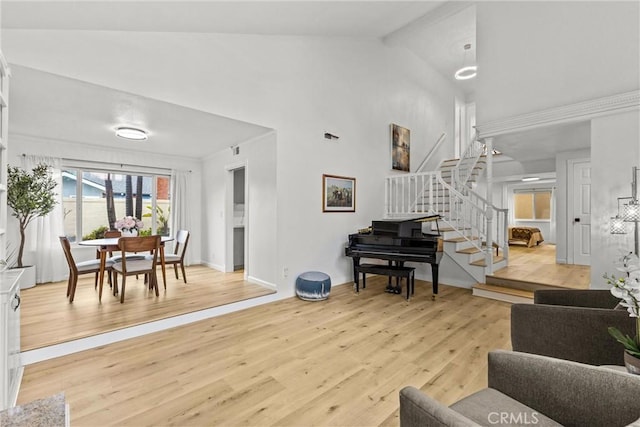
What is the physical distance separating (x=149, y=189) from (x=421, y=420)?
6527 millimetres

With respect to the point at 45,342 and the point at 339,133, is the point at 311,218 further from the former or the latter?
the point at 45,342

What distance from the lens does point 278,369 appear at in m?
2.36

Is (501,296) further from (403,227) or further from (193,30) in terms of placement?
(193,30)

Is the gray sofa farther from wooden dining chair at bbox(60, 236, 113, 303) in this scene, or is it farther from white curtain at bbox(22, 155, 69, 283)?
white curtain at bbox(22, 155, 69, 283)

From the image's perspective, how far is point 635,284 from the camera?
3.44 ft

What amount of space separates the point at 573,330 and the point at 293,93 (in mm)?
4092

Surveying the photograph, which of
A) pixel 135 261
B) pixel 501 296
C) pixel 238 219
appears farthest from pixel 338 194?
pixel 135 261

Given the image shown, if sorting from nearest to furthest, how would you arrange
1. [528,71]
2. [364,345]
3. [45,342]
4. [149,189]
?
[45,342]
[364,345]
[528,71]
[149,189]

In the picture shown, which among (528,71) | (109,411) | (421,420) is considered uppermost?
(528,71)

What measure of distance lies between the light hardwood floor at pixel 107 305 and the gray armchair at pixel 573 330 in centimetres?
303

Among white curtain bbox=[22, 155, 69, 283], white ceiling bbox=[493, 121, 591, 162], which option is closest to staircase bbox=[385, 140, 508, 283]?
white ceiling bbox=[493, 121, 591, 162]

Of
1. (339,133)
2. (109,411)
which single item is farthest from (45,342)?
(339,133)

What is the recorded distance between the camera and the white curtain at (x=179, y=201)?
19.7ft

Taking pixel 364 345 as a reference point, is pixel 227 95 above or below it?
above
